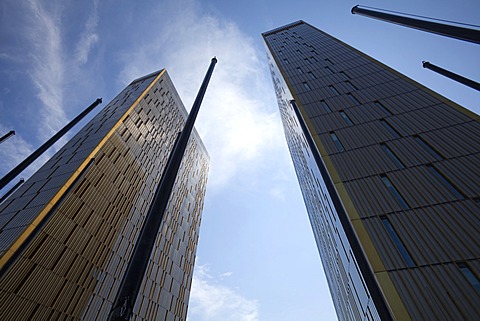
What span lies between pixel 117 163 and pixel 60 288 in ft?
52.2

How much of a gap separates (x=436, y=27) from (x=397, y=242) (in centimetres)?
911

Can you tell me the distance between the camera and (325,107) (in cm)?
2345

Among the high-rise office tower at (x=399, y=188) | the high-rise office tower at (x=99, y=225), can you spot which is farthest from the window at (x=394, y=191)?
the high-rise office tower at (x=99, y=225)

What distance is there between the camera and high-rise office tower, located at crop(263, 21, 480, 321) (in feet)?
32.2

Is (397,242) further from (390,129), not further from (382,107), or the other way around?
(382,107)

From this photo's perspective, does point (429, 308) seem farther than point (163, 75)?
No

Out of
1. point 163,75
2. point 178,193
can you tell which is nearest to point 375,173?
point 178,193

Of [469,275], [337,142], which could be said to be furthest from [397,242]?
[337,142]

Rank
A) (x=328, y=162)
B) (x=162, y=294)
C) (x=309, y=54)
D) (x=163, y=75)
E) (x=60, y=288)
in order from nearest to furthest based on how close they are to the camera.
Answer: (x=328, y=162)
(x=60, y=288)
(x=162, y=294)
(x=309, y=54)
(x=163, y=75)

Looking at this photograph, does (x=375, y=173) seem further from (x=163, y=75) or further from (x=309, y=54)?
(x=163, y=75)

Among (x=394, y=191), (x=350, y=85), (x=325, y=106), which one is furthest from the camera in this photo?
(x=350, y=85)

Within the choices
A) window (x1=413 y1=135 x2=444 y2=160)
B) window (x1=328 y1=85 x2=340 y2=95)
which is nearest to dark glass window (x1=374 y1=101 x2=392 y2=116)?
window (x1=413 y1=135 x2=444 y2=160)

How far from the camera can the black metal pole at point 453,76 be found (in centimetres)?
1295

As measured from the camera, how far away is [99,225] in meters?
27.3
